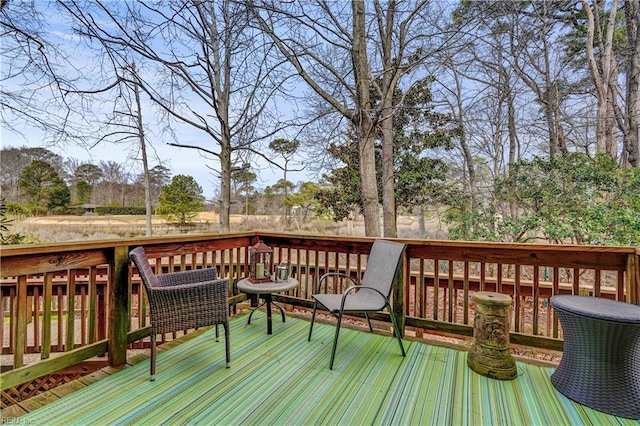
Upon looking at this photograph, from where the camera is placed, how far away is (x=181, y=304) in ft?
7.43

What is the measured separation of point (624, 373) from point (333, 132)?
5.10 meters

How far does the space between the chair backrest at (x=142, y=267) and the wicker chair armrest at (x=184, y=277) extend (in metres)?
0.09

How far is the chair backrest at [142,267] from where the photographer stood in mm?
2204

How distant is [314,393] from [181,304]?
1.16 metres

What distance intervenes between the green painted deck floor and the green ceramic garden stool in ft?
0.22

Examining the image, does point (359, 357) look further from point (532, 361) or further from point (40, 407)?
point (40, 407)

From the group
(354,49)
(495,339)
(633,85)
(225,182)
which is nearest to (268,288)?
(495,339)

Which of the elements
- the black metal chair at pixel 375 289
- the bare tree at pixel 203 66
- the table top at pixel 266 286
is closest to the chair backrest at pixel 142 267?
the table top at pixel 266 286

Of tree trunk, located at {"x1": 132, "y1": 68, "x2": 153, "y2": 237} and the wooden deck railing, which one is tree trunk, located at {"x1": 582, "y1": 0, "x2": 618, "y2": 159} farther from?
tree trunk, located at {"x1": 132, "y1": 68, "x2": 153, "y2": 237}

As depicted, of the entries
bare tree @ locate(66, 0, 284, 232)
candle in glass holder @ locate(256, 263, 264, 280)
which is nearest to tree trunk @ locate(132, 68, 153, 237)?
bare tree @ locate(66, 0, 284, 232)

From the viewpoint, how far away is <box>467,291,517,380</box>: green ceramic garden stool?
2.26 m

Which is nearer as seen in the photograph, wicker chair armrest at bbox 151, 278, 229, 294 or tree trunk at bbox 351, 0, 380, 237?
wicker chair armrest at bbox 151, 278, 229, 294

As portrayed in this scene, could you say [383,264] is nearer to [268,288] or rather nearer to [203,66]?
[268,288]

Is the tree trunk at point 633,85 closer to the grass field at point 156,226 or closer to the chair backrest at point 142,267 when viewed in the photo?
the grass field at point 156,226
